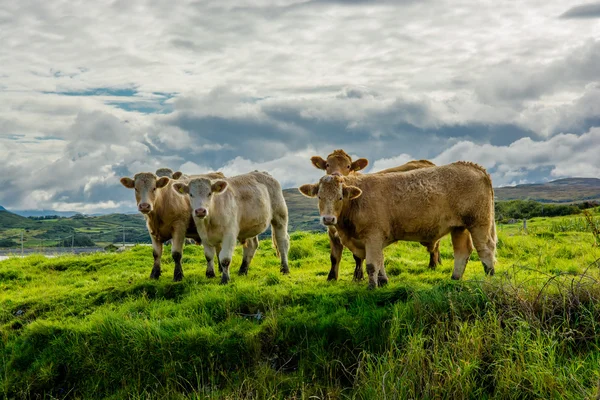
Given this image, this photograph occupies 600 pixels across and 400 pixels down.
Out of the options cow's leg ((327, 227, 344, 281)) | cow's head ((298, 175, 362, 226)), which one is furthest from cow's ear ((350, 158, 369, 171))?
cow's head ((298, 175, 362, 226))

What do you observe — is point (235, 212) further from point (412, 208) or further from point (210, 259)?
point (412, 208)

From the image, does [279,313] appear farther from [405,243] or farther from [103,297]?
[405,243]

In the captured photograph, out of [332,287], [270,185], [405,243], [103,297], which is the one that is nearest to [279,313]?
[332,287]

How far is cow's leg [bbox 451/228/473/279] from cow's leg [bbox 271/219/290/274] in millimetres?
5004

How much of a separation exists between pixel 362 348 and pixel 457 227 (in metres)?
4.13

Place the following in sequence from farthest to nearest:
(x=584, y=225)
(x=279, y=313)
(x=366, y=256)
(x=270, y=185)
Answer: (x=584, y=225) < (x=270, y=185) < (x=366, y=256) < (x=279, y=313)

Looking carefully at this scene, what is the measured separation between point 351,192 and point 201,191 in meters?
4.08

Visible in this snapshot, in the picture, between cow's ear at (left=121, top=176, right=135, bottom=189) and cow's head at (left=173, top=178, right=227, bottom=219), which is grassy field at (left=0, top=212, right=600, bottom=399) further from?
cow's ear at (left=121, top=176, right=135, bottom=189)

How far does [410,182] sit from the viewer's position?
1229 centimetres

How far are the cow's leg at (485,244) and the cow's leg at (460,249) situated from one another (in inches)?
10.0

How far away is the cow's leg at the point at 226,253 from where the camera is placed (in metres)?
13.5

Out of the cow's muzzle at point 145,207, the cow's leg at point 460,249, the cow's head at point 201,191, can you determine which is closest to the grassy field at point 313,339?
the cow's leg at point 460,249

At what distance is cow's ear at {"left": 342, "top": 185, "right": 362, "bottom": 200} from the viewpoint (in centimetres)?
1168

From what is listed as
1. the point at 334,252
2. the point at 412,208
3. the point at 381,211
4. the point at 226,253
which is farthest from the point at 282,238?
the point at 412,208
